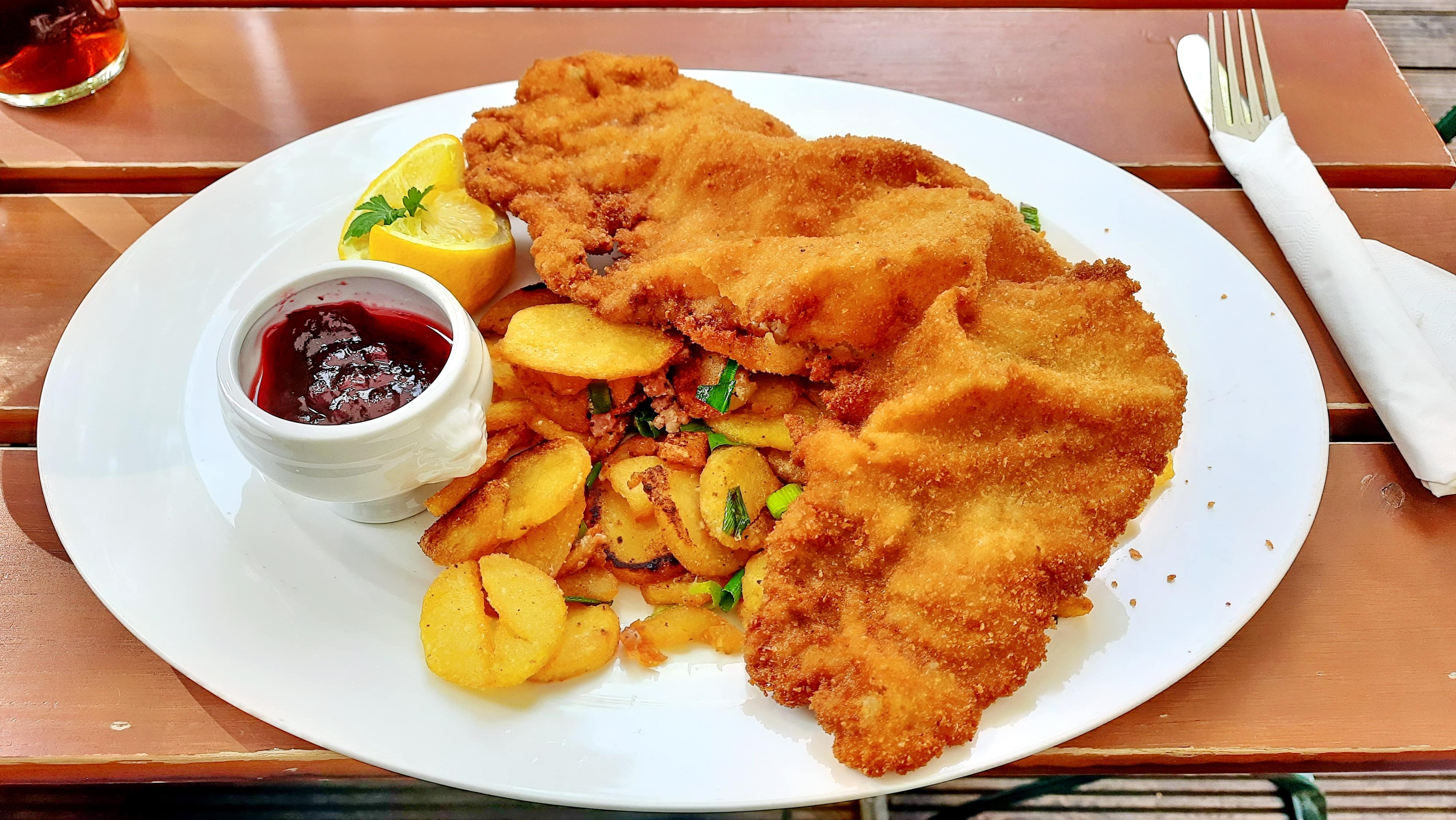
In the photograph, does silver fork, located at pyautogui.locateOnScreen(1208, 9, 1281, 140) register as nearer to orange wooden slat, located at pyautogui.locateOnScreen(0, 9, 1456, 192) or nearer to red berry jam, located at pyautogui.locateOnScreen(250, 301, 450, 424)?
orange wooden slat, located at pyautogui.locateOnScreen(0, 9, 1456, 192)

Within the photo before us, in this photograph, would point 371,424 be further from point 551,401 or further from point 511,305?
point 511,305

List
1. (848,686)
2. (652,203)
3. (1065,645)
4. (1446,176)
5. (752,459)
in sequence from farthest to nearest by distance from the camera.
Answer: (1446,176)
(652,203)
(752,459)
(1065,645)
(848,686)

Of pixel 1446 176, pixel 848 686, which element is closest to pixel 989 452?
pixel 848 686

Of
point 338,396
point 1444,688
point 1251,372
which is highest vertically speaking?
point 338,396

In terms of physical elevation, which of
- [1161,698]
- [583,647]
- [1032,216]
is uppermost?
[1032,216]

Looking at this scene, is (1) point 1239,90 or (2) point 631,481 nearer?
(2) point 631,481

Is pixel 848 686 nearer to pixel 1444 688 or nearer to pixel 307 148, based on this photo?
pixel 1444 688

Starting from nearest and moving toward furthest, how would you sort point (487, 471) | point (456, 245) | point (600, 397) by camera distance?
point (487, 471) < point (600, 397) < point (456, 245)

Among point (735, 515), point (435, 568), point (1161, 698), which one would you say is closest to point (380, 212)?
point (435, 568)
